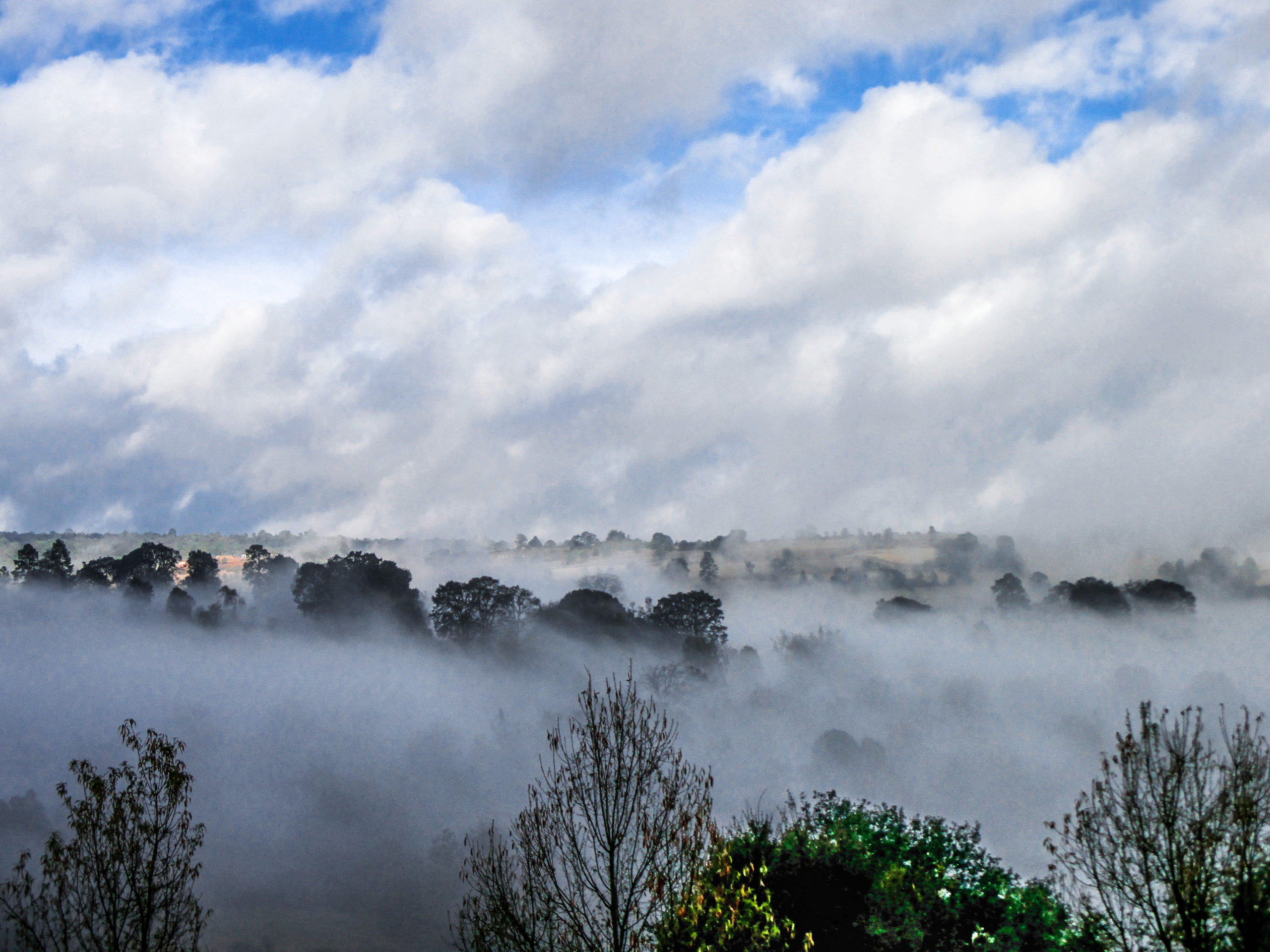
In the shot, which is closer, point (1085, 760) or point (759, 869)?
point (759, 869)

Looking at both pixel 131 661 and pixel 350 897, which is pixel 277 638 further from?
pixel 350 897

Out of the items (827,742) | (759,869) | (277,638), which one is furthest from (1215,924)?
(277,638)

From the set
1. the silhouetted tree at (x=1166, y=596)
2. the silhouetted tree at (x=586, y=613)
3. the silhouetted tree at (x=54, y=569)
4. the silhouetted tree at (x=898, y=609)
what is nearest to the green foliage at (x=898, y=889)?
the silhouetted tree at (x=586, y=613)

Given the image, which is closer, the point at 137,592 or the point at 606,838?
the point at 606,838

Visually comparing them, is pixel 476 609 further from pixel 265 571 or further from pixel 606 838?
pixel 606 838

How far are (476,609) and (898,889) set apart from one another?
355ft

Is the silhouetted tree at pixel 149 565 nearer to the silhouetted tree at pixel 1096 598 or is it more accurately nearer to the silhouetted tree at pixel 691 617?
the silhouetted tree at pixel 691 617

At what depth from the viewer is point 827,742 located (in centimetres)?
10731

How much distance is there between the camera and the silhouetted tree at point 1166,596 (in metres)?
135

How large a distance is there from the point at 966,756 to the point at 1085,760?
20.7 metres

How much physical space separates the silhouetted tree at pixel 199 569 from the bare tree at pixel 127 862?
151746 millimetres

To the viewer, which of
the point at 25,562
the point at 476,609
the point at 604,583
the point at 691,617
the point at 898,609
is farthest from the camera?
the point at 604,583

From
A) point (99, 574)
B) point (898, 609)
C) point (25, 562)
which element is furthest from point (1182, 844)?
point (25, 562)

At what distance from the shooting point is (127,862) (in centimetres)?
2178
